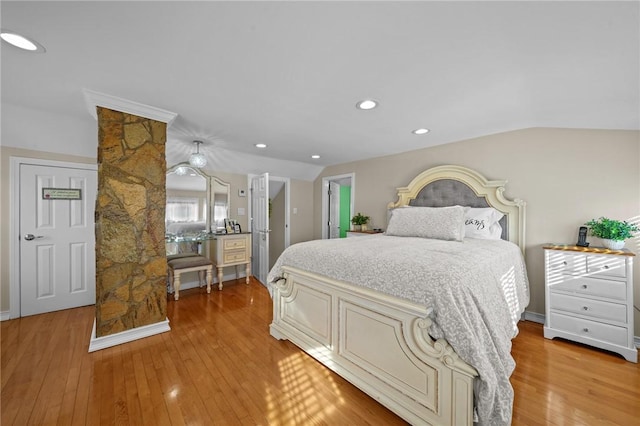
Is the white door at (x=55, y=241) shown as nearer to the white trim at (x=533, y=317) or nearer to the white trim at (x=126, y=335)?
the white trim at (x=126, y=335)

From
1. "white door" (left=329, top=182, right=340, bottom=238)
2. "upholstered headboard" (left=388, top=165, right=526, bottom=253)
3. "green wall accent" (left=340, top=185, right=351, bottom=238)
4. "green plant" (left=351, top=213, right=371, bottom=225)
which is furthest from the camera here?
"green wall accent" (left=340, top=185, right=351, bottom=238)

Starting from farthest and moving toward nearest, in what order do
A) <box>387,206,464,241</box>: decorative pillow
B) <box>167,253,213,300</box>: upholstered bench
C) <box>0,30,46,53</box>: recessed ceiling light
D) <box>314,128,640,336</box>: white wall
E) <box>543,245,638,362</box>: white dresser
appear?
<box>167,253,213,300</box>: upholstered bench
<box>387,206,464,241</box>: decorative pillow
<box>314,128,640,336</box>: white wall
<box>543,245,638,362</box>: white dresser
<box>0,30,46,53</box>: recessed ceiling light

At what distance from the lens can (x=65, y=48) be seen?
57.9 inches

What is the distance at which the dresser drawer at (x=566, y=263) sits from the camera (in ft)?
7.20

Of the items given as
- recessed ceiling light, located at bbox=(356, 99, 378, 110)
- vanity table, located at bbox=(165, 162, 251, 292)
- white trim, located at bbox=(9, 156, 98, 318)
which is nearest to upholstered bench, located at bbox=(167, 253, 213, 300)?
vanity table, located at bbox=(165, 162, 251, 292)

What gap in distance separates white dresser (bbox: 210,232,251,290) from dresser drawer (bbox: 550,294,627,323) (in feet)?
12.8

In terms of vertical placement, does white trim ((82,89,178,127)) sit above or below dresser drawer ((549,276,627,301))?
above

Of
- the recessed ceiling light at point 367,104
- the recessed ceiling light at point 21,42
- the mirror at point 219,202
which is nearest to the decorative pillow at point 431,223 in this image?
the recessed ceiling light at point 367,104

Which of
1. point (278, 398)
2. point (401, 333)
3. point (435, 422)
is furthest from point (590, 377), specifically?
point (278, 398)

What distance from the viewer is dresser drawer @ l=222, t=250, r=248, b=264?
390 centimetres

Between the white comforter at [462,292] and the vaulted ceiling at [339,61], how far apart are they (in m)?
1.24

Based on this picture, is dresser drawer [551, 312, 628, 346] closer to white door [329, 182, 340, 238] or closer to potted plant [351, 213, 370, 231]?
potted plant [351, 213, 370, 231]

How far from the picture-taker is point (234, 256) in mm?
4008

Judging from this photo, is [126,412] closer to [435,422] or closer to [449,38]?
[435,422]
